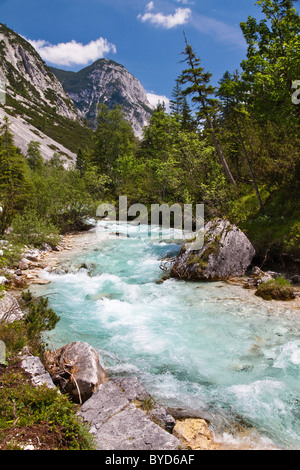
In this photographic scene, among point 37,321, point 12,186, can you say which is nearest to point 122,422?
point 37,321

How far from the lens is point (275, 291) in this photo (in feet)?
33.1

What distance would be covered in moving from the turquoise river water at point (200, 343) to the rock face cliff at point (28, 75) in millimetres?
131251

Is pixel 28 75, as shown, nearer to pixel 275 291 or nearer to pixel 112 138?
pixel 112 138

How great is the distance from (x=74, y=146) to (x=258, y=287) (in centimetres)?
10714

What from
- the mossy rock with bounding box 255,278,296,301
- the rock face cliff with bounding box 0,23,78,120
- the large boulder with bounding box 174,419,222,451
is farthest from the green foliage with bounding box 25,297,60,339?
the rock face cliff with bounding box 0,23,78,120

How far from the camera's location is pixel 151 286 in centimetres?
1202

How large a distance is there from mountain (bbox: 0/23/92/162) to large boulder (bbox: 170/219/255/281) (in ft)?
235

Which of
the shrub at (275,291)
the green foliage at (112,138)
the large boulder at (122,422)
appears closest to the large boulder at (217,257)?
the shrub at (275,291)

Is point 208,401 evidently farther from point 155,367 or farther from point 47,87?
point 47,87

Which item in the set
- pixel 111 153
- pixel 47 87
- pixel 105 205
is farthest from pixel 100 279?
pixel 47 87

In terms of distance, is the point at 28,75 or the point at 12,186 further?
the point at 28,75

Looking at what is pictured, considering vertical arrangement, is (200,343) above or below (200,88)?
below

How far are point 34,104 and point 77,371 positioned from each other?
14247cm

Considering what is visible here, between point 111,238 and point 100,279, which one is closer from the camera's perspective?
point 100,279
